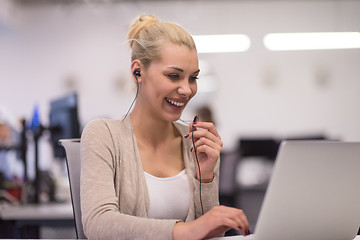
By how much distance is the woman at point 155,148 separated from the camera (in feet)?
4.21

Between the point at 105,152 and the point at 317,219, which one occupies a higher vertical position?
the point at 105,152

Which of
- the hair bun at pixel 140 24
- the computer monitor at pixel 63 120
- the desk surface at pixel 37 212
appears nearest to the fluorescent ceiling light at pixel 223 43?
the computer monitor at pixel 63 120

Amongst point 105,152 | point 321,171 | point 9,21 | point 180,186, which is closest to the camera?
point 321,171

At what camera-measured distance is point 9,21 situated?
7289 mm

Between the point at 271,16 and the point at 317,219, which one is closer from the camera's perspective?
the point at 317,219

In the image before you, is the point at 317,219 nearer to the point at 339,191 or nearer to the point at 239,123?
the point at 339,191

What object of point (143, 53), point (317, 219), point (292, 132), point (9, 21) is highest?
point (9, 21)

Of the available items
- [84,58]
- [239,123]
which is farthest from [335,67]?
[84,58]

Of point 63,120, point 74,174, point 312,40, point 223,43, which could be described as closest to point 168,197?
point 74,174

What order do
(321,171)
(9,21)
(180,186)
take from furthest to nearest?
(9,21), (180,186), (321,171)

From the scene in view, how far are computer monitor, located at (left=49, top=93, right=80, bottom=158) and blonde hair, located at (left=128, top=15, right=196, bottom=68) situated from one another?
1.02m

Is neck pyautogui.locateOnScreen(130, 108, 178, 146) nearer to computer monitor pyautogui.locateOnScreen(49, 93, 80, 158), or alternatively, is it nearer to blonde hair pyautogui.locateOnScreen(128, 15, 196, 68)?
blonde hair pyautogui.locateOnScreen(128, 15, 196, 68)

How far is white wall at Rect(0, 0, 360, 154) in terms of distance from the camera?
7441 millimetres

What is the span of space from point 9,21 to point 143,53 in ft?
21.6
